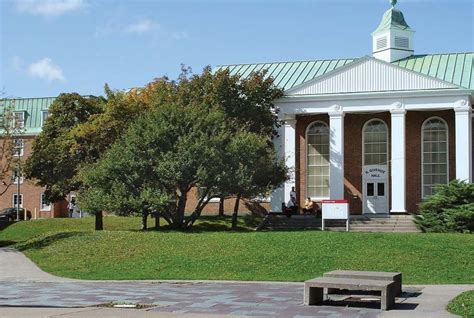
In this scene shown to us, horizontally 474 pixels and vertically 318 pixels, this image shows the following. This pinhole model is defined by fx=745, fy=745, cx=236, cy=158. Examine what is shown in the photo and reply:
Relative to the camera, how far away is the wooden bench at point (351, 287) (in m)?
13.7

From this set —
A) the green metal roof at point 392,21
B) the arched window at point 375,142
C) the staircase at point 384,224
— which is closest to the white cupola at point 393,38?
the green metal roof at point 392,21

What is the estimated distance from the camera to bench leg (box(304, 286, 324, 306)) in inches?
569

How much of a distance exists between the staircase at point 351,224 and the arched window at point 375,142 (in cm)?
516

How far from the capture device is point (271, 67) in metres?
50.4

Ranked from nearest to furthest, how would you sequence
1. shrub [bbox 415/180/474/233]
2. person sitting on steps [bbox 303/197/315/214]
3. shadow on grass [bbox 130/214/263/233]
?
shrub [bbox 415/180/474/233], shadow on grass [bbox 130/214/263/233], person sitting on steps [bbox 303/197/315/214]

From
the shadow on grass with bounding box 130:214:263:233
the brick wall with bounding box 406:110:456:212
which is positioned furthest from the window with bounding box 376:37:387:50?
the shadow on grass with bounding box 130:214:263:233

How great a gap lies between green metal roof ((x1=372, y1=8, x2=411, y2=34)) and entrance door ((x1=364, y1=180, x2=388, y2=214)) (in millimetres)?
10259

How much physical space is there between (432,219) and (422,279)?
1398 centimetres

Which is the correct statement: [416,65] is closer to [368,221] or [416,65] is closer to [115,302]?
[368,221]

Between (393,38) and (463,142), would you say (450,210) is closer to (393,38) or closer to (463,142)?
(463,142)

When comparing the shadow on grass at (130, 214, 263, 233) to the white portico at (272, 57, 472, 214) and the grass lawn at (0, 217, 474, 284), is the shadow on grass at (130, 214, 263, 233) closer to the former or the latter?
the white portico at (272, 57, 472, 214)

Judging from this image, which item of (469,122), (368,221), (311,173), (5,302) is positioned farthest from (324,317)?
(311,173)

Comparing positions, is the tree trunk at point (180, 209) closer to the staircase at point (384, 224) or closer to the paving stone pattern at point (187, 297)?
the staircase at point (384, 224)

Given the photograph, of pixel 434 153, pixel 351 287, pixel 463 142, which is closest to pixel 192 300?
pixel 351 287
